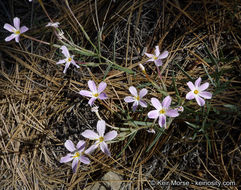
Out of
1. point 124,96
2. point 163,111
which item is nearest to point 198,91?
point 163,111

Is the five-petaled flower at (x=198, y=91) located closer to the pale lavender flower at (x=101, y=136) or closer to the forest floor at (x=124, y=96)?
the forest floor at (x=124, y=96)

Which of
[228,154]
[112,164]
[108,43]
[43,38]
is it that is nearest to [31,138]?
[112,164]

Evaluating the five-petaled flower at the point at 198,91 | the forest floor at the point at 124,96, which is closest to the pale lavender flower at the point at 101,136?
the forest floor at the point at 124,96

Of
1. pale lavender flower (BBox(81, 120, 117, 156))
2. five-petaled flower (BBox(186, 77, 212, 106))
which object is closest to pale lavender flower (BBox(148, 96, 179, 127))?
five-petaled flower (BBox(186, 77, 212, 106))

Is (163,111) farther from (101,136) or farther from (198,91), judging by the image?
(101,136)

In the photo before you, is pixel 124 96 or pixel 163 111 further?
pixel 124 96

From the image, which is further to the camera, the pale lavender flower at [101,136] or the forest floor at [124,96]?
the forest floor at [124,96]

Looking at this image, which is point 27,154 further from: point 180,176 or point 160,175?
point 180,176

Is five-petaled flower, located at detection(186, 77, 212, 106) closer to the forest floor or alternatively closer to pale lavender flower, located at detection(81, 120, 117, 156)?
the forest floor

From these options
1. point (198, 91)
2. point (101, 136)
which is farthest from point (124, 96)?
point (198, 91)

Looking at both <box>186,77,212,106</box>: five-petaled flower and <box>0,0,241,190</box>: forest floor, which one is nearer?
<box>186,77,212,106</box>: five-petaled flower

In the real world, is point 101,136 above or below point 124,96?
below
